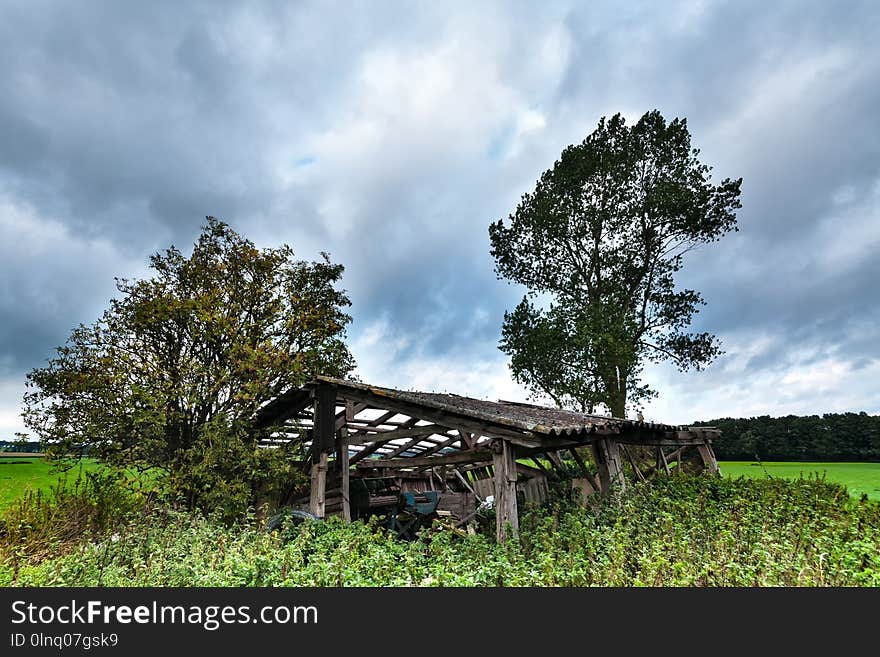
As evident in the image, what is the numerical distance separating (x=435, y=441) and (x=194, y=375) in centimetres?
630

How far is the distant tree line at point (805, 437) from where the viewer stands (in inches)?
1059

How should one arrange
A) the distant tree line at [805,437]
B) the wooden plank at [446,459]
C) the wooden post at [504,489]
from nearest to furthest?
the wooden post at [504,489]
the wooden plank at [446,459]
the distant tree line at [805,437]

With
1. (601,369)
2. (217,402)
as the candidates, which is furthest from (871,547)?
(601,369)

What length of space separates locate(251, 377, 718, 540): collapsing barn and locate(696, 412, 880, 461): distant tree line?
17.0m

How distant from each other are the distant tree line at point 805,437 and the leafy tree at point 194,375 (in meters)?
23.7

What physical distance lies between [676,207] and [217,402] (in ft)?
58.9

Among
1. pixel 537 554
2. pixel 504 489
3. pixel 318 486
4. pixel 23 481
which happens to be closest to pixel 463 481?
pixel 318 486

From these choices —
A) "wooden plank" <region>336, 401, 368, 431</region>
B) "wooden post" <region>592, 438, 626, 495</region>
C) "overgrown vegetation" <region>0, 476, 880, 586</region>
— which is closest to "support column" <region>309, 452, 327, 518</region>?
"wooden plank" <region>336, 401, 368, 431</region>

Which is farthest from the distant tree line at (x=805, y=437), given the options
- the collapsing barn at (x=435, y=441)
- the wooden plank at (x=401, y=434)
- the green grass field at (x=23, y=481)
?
the green grass field at (x=23, y=481)

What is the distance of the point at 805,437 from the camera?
1130 inches

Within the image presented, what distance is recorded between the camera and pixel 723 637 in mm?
3896

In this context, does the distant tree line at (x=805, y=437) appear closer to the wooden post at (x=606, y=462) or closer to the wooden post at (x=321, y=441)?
the wooden post at (x=606, y=462)

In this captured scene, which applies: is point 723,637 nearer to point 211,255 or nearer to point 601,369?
point 211,255

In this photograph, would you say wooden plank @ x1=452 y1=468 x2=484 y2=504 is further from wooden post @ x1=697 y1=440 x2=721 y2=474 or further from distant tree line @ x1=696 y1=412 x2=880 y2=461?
distant tree line @ x1=696 y1=412 x2=880 y2=461
